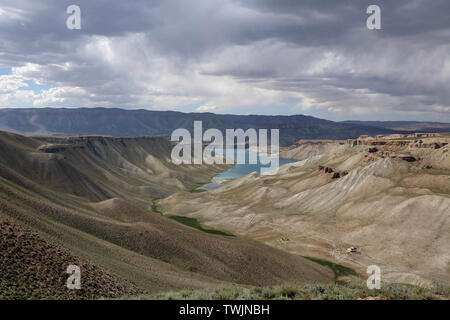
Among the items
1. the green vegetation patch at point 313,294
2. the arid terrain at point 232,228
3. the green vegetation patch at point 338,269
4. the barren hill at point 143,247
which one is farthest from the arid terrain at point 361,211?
the green vegetation patch at point 313,294

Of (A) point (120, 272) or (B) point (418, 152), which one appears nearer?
(A) point (120, 272)

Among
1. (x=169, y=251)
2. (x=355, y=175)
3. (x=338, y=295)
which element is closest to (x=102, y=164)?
(x=355, y=175)

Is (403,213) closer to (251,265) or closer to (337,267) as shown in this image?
(337,267)

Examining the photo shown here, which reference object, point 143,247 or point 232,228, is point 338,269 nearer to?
point 143,247

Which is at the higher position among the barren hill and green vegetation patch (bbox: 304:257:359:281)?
the barren hill

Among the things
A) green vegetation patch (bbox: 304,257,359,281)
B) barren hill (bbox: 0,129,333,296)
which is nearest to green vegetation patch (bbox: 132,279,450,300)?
barren hill (bbox: 0,129,333,296)

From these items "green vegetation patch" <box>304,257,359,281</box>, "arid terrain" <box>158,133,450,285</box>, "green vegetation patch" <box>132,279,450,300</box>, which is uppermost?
"green vegetation patch" <box>132,279,450,300</box>

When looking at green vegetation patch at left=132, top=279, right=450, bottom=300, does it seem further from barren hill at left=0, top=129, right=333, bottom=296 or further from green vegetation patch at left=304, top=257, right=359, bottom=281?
green vegetation patch at left=304, top=257, right=359, bottom=281

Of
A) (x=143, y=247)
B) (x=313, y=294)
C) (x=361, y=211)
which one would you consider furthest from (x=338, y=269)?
(x=313, y=294)
